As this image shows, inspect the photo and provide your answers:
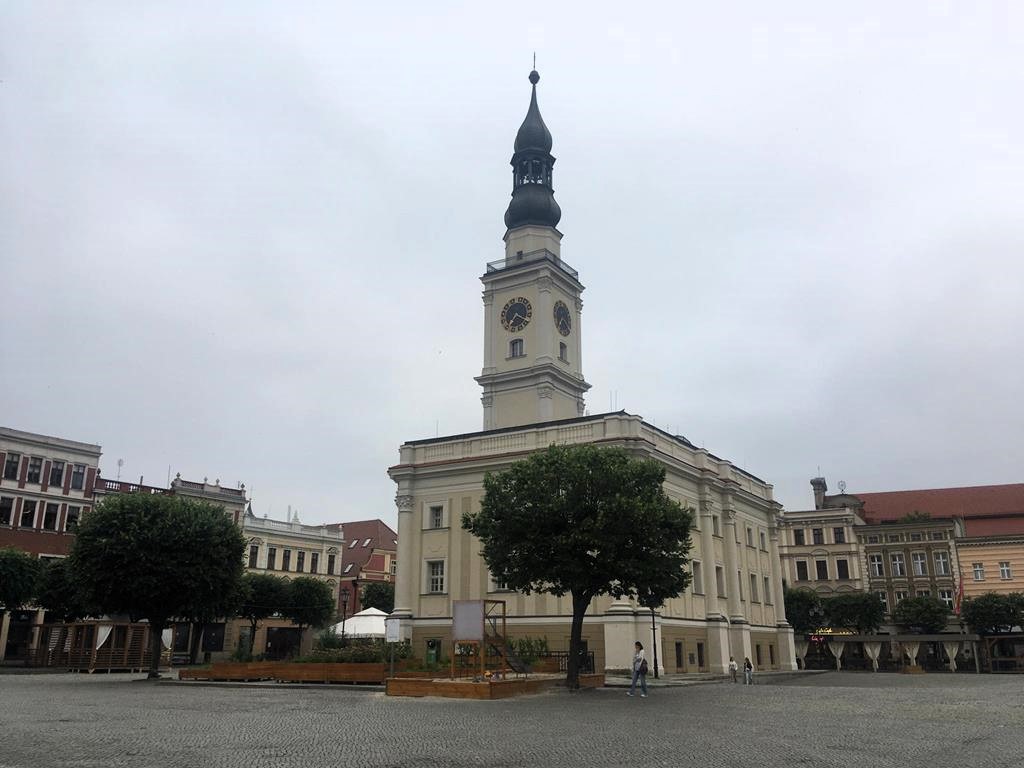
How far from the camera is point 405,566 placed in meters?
49.3

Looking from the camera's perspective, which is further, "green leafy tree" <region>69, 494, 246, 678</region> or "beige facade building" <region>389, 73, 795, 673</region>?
"beige facade building" <region>389, 73, 795, 673</region>

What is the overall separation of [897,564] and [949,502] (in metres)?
12.5

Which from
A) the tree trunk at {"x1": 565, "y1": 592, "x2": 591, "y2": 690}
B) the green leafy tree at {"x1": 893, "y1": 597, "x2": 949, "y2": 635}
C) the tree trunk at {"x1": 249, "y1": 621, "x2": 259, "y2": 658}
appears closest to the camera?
the tree trunk at {"x1": 565, "y1": 592, "x2": 591, "y2": 690}

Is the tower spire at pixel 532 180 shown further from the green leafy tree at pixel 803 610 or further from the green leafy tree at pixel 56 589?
the green leafy tree at pixel 803 610

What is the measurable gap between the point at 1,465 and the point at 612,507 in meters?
49.5

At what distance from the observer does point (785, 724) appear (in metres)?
A: 19.6

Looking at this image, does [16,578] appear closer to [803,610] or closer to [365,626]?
[365,626]

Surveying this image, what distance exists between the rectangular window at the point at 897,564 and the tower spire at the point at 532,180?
47.9 metres

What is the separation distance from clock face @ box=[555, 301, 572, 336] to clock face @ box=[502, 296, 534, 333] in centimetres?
196

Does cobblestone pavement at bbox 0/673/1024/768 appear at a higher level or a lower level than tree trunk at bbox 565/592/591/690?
lower

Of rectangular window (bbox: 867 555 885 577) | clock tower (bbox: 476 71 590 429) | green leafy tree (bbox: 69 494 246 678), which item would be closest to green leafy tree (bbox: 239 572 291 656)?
clock tower (bbox: 476 71 590 429)

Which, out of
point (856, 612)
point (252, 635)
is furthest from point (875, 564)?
point (252, 635)

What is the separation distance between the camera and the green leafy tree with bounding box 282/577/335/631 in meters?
66.1

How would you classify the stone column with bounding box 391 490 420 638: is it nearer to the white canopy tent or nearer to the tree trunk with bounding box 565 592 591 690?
the white canopy tent
